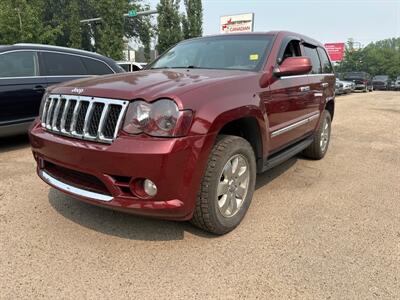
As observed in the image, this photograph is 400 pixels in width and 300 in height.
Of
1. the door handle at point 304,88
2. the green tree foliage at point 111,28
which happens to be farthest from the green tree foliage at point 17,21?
the door handle at point 304,88

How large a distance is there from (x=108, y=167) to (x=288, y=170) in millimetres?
3156

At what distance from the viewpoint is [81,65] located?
22.5ft

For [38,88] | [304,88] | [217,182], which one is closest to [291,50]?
[304,88]

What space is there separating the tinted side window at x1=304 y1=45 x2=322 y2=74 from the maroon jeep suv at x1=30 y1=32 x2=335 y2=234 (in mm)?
1307

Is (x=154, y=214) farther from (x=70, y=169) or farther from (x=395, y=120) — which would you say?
(x=395, y=120)

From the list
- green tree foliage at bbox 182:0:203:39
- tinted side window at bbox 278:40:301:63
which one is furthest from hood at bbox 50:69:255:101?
green tree foliage at bbox 182:0:203:39

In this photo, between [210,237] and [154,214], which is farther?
[210,237]

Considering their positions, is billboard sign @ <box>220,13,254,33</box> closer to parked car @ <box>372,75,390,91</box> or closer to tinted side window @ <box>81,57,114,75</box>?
parked car @ <box>372,75,390,91</box>

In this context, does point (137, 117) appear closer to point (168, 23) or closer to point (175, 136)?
point (175, 136)

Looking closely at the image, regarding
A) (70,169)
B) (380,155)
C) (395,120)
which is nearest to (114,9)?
(395,120)

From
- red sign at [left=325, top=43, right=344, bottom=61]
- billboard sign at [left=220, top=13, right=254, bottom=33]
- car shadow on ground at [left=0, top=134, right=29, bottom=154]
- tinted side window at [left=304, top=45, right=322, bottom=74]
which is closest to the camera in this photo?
tinted side window at [left=304, top=45, right=322, bottom=74]

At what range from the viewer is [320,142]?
227 inches

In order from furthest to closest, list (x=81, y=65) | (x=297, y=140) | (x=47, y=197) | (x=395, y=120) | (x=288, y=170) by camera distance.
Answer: (x=395, y=120) < (x=81, y=65) < (x=288, y=170) < (x=297, y=140) < (x=47, y=197)

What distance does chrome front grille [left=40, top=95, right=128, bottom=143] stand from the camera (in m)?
2.76
